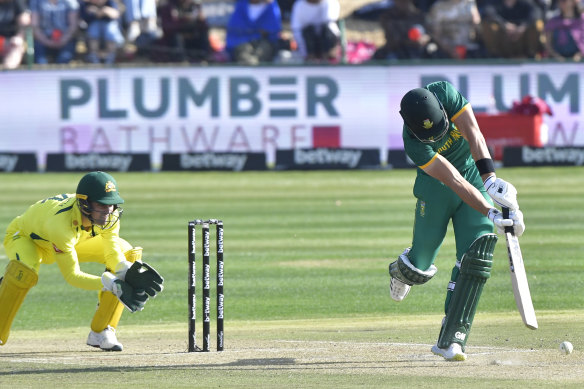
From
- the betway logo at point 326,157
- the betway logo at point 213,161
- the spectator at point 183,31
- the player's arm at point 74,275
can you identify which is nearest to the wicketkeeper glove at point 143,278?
the player's arm at point 74,275

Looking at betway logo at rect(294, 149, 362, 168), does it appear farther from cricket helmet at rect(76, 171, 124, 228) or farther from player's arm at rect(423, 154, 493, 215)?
player's arm at rect(423, 154, 493, 215)

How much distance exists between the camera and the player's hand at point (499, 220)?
7.50 m

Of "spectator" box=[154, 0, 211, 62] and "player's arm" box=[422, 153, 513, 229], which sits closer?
"player's arm" box=[422, 153, 513, 229]

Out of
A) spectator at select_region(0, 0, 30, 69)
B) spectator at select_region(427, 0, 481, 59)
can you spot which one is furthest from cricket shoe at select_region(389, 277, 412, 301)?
spectator at select_region(0, 0, 30, 69)

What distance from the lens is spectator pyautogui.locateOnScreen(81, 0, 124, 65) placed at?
80.7 feet

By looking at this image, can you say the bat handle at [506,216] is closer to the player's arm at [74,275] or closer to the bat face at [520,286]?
the bat face at [520,286]

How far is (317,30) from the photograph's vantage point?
938 inches

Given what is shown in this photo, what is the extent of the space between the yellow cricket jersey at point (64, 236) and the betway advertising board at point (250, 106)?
1430 cm

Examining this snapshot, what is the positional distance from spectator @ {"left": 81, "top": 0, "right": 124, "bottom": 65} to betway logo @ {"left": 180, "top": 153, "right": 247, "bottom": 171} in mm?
2879

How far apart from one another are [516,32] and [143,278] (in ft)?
55.3

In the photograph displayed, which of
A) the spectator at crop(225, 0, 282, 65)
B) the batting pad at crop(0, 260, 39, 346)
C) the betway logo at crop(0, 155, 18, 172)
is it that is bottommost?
the betway logo at crop(0, 155, 18, 172)

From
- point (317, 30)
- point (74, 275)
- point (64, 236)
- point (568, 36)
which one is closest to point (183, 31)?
point (317, 30)

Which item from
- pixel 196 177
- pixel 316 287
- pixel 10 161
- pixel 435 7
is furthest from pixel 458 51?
pixel 316 287

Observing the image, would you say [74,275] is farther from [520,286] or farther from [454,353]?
[520,286]
